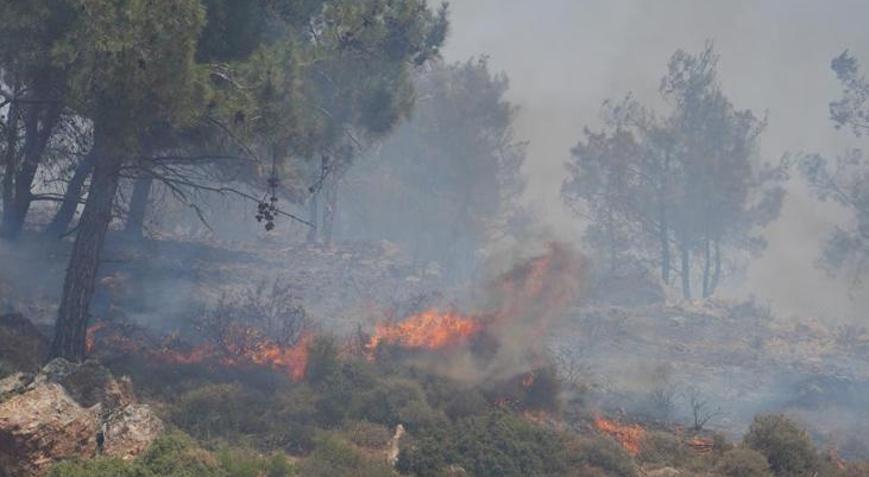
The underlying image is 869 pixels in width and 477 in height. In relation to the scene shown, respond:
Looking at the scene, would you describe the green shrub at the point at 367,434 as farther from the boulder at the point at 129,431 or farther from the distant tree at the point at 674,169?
the distant tree at the point at 674,169

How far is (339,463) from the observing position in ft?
37.6

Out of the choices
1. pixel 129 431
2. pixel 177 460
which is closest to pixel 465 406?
pixel 177 460

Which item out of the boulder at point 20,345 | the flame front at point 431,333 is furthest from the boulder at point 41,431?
the flame front at point 431,333

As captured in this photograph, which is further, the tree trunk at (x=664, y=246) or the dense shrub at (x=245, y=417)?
the tree trunk at (x=664, y=246)

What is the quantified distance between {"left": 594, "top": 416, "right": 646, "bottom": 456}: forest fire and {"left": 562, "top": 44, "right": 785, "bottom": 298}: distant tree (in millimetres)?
29946

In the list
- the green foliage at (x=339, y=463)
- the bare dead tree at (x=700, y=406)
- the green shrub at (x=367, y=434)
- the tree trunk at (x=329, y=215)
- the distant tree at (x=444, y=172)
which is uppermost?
the distant tree at (x=444, y=172)

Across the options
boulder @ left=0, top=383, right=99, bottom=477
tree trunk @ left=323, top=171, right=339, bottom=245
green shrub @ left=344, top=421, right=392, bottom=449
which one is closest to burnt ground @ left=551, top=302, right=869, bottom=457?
green shrub @ left=344, top=421, right=392, bottom=449

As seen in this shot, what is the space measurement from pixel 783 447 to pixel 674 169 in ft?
113

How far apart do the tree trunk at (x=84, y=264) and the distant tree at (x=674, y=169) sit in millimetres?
36086

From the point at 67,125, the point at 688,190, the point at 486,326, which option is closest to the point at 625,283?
the point at 688,190

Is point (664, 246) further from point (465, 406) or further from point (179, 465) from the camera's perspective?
point (179, 465)

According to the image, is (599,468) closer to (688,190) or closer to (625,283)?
(625,283)

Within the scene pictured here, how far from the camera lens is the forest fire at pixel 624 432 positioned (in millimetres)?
14461

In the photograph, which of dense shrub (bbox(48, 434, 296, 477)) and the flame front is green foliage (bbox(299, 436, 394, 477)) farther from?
the flame front
